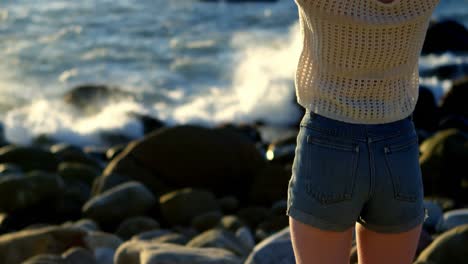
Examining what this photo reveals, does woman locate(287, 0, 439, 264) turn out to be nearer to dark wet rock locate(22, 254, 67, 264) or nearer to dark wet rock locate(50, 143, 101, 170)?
dark wet rock locate(22, 254, 67, 264)

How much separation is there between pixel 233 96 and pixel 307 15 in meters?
14.4

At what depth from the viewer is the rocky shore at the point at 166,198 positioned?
5609mm

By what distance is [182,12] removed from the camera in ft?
91.9

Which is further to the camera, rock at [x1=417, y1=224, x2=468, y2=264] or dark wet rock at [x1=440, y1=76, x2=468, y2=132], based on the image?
dark wet rock at [x1=440, y1=76, x2=468, y2=132]

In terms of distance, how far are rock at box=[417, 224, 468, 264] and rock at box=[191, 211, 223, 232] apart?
8.83ft

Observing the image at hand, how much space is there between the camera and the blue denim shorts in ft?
8.10

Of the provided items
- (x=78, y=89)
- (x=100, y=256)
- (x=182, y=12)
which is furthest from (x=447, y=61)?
(x=100, y=256)

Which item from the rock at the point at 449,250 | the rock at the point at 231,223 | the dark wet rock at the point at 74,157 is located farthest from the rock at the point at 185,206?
the rock at the point at 449,250

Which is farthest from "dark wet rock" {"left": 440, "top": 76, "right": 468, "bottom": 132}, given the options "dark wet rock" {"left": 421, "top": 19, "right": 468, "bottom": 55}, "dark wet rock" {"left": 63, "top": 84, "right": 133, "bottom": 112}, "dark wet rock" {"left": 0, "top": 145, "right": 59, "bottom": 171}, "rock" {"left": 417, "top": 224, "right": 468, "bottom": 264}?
"rock" {"left": 417, "top": 224, "right": 468, "bottom": 264}

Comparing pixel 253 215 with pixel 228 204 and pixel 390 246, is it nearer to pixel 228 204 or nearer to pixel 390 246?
pixel 228 204

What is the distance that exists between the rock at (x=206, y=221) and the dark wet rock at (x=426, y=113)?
21.2ft

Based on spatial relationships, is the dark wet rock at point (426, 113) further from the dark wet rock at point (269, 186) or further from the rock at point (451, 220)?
the rock at point (451, 220)

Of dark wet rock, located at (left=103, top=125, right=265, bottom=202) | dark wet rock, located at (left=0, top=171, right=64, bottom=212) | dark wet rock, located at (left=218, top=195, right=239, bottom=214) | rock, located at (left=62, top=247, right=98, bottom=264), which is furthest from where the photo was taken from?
dark wet rock, located at (left=103, top=125, right=265, bottom=202)

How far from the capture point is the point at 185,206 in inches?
285
